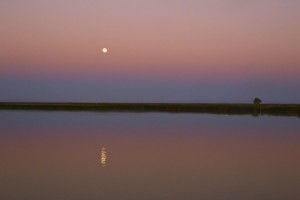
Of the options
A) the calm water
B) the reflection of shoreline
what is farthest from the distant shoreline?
the reflection of shoreline

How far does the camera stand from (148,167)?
32.3 feet

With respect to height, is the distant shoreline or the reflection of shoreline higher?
the distant shoreline

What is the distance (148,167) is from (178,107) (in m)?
31.1

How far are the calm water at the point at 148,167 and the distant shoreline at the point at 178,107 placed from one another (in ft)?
66.0

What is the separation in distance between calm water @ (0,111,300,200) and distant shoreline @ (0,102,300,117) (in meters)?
20.1

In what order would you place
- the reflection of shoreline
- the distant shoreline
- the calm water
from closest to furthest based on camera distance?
1. the calm water
2. the reflection of shoreline
3. the distant shoreline

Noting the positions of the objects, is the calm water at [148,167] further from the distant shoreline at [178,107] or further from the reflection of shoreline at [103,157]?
the distant shoreline at [178,107]

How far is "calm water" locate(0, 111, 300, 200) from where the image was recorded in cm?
740

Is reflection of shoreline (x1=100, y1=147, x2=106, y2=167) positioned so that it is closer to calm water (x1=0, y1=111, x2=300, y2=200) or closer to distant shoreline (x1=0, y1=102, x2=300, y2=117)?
calm water (x1=0, y1=111, x2=300, y2=200)

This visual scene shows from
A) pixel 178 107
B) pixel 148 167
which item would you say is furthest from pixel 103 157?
pixel 178 107

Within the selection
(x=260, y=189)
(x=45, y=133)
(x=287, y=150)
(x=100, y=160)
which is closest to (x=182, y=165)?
(x=100, y=160)

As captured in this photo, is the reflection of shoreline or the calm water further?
the reflection of shoreline

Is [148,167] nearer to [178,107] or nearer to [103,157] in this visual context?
[103,157]

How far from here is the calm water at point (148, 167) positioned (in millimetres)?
7402
